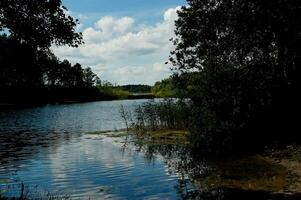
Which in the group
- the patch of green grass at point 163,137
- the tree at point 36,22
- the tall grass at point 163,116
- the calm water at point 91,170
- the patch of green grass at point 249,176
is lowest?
the calm water at point 91,170

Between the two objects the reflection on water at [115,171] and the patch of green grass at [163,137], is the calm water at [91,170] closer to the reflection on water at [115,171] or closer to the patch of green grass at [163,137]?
the reflection on water at [115,171]

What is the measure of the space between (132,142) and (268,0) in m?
17.4

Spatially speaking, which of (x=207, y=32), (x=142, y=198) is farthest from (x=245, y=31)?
(x=142, y=198)

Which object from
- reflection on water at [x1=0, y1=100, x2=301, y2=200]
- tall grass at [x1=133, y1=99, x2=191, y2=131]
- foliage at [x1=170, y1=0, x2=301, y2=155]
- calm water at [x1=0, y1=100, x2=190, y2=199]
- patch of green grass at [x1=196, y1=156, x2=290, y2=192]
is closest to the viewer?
reflection on water at [x1=0, y1=100, x2=301, y2=200]

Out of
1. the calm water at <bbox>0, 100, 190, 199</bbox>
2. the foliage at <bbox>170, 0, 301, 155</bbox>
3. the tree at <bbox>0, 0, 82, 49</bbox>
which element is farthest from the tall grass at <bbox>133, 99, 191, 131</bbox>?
the tree at <bbox>0, 0, 82, 49</bbox>

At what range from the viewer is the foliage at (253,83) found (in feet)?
101

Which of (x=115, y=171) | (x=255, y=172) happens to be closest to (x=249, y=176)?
(x=255, y=172)

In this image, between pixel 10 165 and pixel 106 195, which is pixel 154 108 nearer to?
pixel 10 165

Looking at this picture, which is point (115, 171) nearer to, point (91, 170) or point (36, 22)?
point (91, 170)

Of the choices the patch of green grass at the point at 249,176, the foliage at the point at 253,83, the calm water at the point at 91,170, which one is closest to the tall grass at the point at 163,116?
the calm water at the point at 91,170

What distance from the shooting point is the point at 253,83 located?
1241 inches

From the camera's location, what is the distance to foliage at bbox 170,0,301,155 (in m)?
30.6

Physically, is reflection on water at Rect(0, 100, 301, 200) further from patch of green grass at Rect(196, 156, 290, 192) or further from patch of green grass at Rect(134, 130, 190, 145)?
patch of green grass at Rect(134, 130, 190, 145)

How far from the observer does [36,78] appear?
17.8 metres
